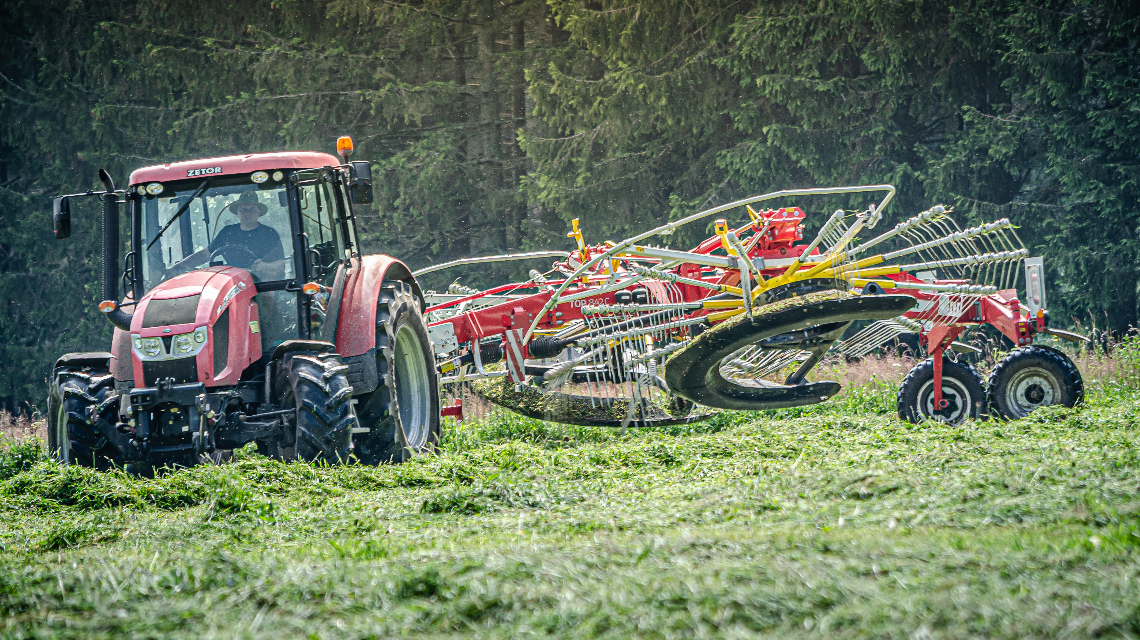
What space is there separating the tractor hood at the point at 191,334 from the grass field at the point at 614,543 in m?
0.59

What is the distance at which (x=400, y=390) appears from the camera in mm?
7637

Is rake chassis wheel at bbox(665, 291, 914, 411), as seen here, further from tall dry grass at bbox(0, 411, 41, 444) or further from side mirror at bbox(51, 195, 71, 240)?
tall dry grass at bbox(0, 411, 41, 444)

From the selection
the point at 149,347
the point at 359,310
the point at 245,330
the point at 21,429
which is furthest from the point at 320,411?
the point at 21,429

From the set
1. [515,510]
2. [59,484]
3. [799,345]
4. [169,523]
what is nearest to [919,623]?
[515,510]

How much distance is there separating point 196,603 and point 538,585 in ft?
3.75

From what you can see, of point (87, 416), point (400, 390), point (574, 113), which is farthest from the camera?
point (574, 113)

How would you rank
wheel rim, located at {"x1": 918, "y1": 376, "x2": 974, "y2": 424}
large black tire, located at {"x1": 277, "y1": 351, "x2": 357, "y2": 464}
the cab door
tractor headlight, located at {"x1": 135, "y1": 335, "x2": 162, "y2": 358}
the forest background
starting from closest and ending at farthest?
large black tire, located at {"x1": 277, "y1": 351, "x2": 357, "y2": 464} < tractor headlight, located at {"x1": 135, "y1": 335, "x2": 162, "y2": 358} < the cab door < wheel rim, located at {"x1": 918, "y1": 376, "x2": 974, "y2": 424} < the forest background

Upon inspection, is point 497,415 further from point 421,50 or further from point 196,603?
point 421,50

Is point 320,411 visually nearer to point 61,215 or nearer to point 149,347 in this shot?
point 149,347

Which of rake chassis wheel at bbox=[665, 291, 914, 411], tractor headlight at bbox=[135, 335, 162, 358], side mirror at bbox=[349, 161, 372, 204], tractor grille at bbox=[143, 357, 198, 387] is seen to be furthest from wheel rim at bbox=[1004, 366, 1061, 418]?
tractor headlight at bbox=[135, 335, 162, 358]

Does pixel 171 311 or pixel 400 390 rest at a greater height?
pixel 171 311

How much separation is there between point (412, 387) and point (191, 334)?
2024 mm

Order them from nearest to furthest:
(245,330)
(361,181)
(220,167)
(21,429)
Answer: (245,330)
(220,167)
(361,181)
(21,429)

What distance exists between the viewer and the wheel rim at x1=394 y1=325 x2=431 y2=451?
24.8 feet
